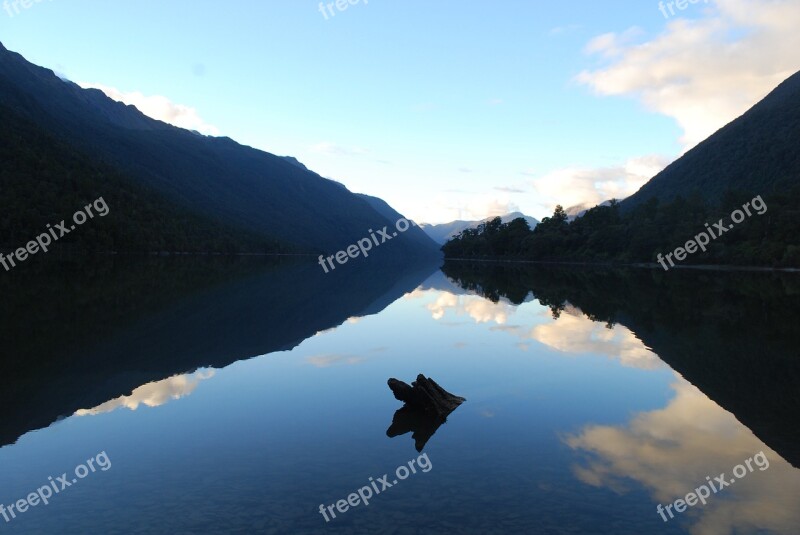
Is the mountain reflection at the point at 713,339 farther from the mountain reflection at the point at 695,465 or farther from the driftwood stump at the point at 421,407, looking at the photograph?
the driftwood stump at the point at 421,407

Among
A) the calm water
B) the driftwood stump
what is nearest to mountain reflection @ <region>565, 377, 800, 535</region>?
the calm water

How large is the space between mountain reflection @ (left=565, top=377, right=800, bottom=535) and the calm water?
0.23 ft

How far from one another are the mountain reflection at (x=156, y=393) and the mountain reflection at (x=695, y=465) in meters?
14.9

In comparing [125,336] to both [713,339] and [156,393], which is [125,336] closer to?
[156,393]

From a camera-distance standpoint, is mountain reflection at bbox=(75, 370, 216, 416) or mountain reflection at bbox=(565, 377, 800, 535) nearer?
mountain reflection at bbox=(565, 377, 800, 535)

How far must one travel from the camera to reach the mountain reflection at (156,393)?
18.9 m

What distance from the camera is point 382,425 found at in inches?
696

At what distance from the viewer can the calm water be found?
11656mm

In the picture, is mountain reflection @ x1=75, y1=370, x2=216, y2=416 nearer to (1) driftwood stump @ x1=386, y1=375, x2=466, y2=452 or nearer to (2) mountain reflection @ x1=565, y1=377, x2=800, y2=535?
(1) driftwood stump @ x1=386, y1=375, x2=466, y2=452

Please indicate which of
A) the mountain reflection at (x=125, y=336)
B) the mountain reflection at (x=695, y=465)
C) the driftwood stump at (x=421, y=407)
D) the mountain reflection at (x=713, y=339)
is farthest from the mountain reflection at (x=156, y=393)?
the mountain reflection at (x=713, y=339)

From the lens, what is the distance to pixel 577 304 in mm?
57688

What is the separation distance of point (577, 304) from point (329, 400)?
43.1 metres

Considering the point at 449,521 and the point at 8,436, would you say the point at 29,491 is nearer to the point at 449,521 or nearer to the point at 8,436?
the point at 8,436

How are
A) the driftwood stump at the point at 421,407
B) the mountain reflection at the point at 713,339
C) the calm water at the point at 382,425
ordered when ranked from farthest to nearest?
the mountain reflection at the point at 713,339 → the driftwood stump at the point at 421,407 → the calm water at the point at 382,425
